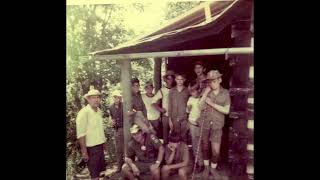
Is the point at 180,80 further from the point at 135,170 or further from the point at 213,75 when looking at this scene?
the point at 135,170

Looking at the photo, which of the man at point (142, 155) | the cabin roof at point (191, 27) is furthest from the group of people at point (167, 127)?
the cabin roof at point (191, 27)

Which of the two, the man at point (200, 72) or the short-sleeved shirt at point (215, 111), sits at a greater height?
the man at point (200, 72)

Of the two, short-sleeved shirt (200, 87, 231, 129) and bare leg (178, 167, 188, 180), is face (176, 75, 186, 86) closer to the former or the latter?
short-sleeved shirt (200, 87, 231, 129)

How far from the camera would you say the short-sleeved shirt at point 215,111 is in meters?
2.64

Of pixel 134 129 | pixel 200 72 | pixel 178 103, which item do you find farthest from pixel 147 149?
pixel 200 72

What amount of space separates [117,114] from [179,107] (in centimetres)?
42

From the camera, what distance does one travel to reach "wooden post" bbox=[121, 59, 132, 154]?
2740 mm

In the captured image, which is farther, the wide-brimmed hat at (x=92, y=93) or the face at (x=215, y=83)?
the wide-brimmed hat at (x=92, y=93)

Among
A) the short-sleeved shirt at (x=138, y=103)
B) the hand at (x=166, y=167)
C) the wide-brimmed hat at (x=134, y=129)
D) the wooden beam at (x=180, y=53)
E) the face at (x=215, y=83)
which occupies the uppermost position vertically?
the wooden beam at (x=180, y=53)

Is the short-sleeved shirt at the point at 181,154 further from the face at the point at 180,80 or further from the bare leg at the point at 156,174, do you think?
the face at the point at 180,80

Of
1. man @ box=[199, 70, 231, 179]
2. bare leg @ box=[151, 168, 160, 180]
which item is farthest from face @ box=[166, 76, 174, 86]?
bare leg @ box=[151, 168, 160, 180]
